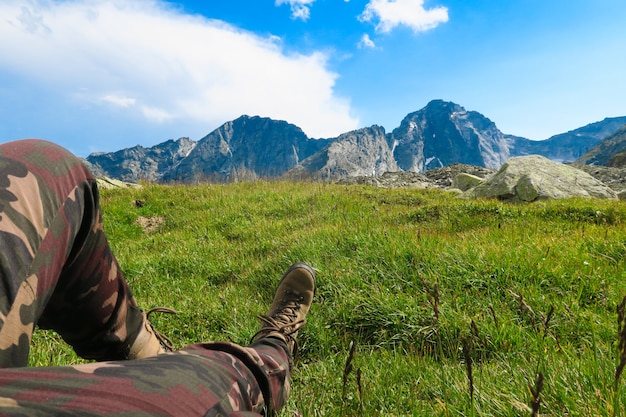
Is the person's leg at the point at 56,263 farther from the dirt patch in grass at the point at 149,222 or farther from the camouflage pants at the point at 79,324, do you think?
the dirt patch in grass at the point at 149,222

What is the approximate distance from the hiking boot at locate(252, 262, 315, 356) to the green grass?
0.61ft

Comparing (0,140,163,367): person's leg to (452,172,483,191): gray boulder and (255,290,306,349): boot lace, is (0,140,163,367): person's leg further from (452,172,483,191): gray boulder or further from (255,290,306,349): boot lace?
(452,172,483,191): gray boulder

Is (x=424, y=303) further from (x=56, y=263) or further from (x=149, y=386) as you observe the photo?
(x=56, y=263)

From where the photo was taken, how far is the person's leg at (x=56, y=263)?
1.33 m

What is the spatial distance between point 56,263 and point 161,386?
0.82 metres

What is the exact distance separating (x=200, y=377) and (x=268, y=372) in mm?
707

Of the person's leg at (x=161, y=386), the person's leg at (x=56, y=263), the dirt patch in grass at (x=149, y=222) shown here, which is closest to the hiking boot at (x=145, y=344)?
the person's leg at (x=56, y=263)

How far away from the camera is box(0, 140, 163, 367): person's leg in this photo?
4.35ft

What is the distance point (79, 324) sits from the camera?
1966mm

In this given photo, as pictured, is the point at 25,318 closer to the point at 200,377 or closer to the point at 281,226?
the point at 200,377

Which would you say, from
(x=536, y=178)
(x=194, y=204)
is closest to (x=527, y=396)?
(x=194, y=204)

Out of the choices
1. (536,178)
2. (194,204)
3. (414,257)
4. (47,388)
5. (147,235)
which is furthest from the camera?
(536,178)

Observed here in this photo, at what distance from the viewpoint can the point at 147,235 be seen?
7.89m

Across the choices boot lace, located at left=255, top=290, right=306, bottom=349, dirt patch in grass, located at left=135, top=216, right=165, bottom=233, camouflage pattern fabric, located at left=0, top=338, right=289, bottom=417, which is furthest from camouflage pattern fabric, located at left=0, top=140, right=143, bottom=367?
dirt patch in grass, located at left=135, top=216, right=165, bottom=233
